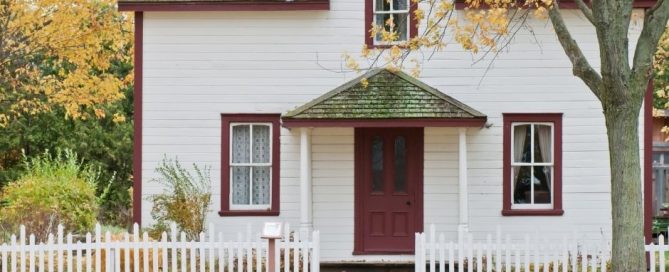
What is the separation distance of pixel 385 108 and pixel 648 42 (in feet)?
15.9

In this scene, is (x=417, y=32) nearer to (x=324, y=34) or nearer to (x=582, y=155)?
(x=324, y=34)

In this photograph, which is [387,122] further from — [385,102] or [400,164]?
[400,164]

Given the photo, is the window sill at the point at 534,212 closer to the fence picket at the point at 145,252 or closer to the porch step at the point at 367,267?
the porch step at the point at 367,267

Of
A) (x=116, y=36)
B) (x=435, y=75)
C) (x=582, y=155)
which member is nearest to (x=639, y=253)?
(x=582, y=155)

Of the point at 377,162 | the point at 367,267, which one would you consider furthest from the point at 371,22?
the point at 367,267

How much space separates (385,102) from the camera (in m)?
14.0

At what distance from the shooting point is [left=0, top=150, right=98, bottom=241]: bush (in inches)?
558

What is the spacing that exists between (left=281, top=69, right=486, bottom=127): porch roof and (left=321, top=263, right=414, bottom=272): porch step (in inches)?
95.5

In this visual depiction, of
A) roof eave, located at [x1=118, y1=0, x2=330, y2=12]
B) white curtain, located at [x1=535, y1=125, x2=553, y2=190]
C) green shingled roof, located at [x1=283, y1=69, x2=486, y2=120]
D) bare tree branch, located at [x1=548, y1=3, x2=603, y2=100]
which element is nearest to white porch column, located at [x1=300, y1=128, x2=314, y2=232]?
green shingled roof, located at [x1=283, y1=69, x2=486, y2=120]

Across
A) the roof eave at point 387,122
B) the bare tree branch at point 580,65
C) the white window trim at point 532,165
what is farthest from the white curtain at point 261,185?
the bare tree branch at point 580,65

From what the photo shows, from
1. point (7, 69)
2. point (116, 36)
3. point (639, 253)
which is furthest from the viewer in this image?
point (7, 69)

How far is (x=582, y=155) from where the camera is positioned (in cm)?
1459

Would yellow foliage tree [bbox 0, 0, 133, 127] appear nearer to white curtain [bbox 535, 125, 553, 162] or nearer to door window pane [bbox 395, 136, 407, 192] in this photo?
door window pane [bbox 395, 136, 407, 192]

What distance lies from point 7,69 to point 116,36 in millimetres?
3908
